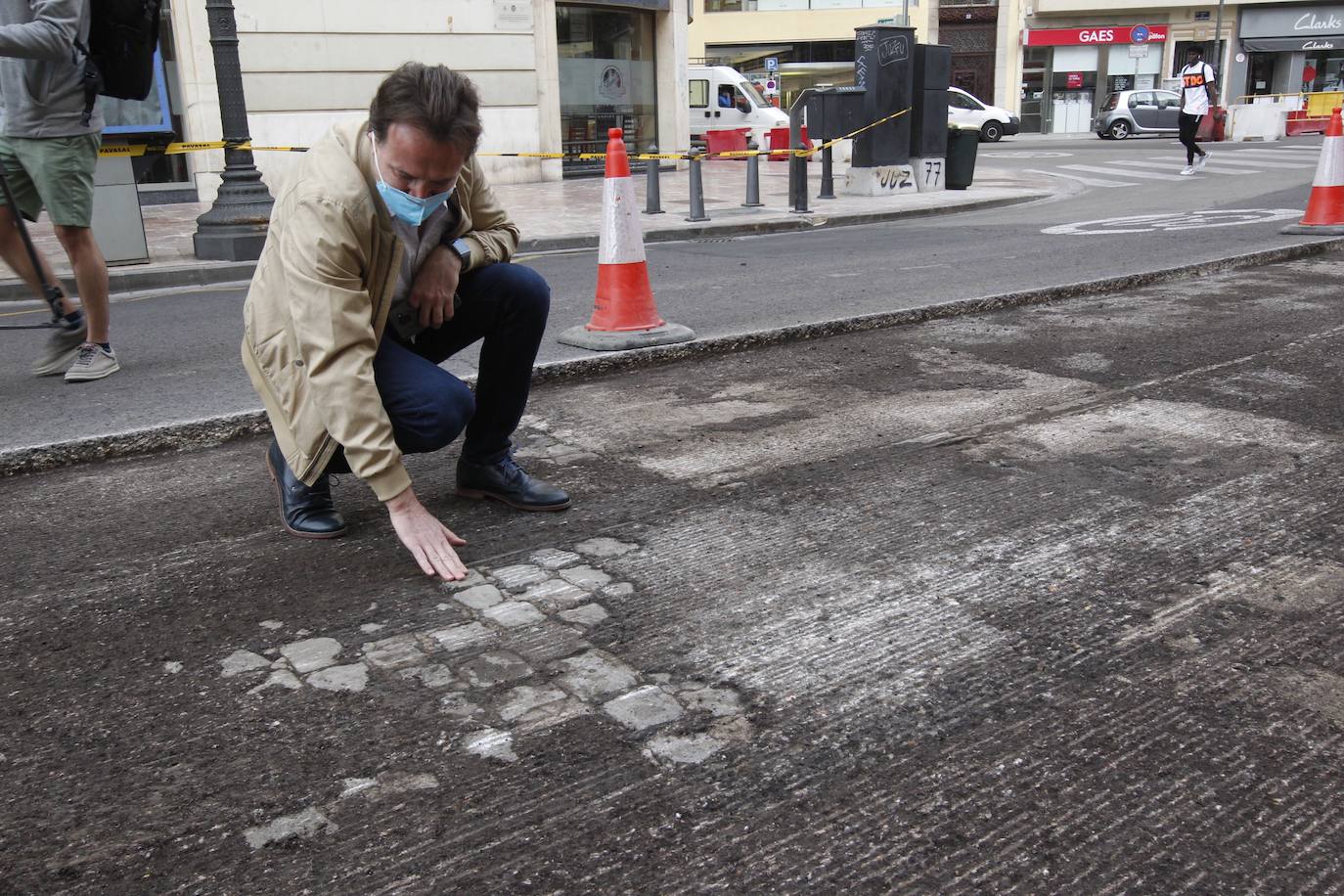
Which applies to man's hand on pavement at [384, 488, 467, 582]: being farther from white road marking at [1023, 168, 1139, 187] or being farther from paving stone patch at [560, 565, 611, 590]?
white road marking at [1023, 168, 1139, 187]

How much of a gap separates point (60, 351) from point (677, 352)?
8.86ft

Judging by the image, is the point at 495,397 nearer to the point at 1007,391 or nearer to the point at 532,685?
the point at 532,685

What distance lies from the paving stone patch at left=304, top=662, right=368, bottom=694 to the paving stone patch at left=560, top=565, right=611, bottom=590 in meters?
0.58

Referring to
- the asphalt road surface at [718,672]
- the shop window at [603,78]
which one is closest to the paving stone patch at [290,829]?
the asphalt road surface at [718,672]

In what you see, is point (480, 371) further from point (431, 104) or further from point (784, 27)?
point (784, 27)

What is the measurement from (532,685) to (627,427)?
1.95 m

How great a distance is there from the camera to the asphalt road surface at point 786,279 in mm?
4809

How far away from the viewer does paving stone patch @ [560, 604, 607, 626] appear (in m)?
2.64

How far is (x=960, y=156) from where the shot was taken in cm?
1602

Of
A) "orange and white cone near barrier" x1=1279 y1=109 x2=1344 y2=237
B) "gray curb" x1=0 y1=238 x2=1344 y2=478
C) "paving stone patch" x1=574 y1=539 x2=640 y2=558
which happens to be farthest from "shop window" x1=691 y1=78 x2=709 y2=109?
"paving stone patch" x1=574 y1=539 x2=640 y2=558

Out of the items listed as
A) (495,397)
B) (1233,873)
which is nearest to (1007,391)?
(495,397)

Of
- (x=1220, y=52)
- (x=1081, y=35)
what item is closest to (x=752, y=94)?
(x=1081, y=35)

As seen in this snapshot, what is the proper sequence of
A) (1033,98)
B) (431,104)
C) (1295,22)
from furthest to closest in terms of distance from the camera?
(1033,98) → (1295,22) → (431,104)

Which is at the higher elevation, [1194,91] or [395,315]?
[1194,91]
